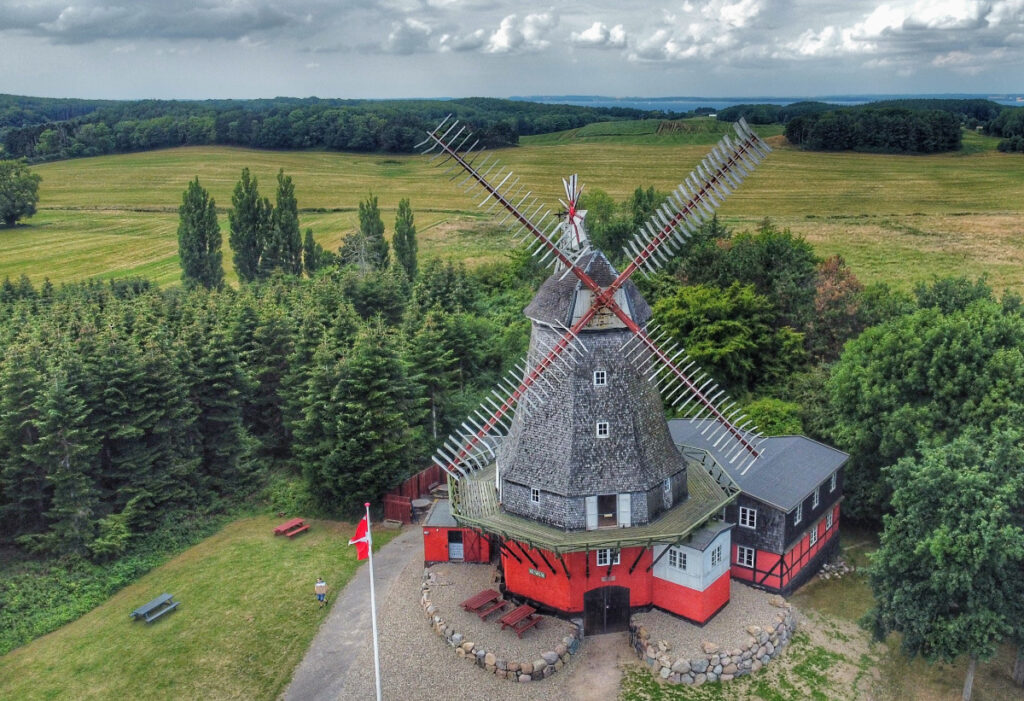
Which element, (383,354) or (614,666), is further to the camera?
(383,354)

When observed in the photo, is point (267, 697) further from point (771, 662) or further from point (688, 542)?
point (771, 662)

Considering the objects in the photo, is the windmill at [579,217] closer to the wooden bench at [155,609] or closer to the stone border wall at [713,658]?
the stone border wall at [713,658]

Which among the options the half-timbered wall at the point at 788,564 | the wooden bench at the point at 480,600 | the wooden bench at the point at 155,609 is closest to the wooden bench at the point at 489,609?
the wooden bench at the point at 480,600

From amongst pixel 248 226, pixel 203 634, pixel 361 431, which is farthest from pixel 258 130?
pixel 203 634

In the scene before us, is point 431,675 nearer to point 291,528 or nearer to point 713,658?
point 713,658

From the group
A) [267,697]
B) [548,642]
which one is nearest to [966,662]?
[548,642]

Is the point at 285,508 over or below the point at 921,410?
below
